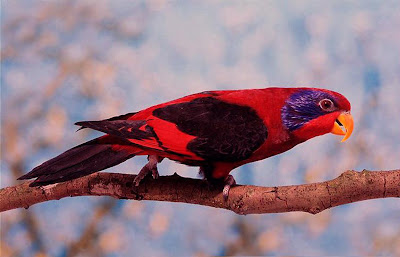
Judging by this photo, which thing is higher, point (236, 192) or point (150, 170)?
point (150, 170)

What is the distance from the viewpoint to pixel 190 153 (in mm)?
1309

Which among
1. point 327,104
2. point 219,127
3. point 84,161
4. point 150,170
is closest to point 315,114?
point 327,104

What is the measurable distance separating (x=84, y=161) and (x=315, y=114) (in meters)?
0.59

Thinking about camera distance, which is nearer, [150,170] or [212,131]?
[212,131]

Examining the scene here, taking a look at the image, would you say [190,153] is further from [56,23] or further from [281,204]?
[56,23]

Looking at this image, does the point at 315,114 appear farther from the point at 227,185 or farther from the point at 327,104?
the point at 227,185

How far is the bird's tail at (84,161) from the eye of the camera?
1.31 metres

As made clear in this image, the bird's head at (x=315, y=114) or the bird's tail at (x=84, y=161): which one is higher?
the bird's tail at (x=84, y=161)

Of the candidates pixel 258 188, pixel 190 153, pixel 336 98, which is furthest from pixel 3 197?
pixel 336 98

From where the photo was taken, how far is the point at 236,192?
1381 millimetres

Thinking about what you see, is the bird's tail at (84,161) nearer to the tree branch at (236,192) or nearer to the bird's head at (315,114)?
the tree branch at (236,192)

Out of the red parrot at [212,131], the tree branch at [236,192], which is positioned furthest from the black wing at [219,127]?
the tree branch at [236,192]

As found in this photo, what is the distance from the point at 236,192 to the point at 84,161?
0.39 meters

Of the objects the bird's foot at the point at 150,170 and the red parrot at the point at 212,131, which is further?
the bird's foot at the point at 150,170
